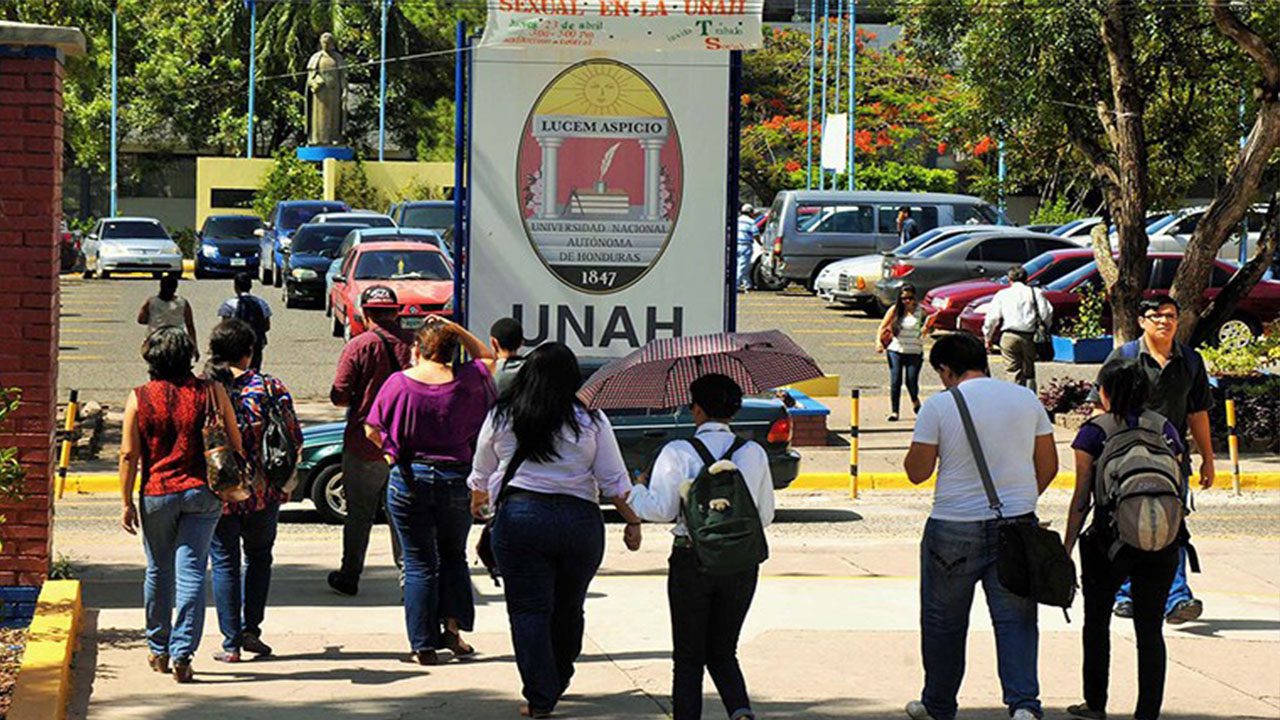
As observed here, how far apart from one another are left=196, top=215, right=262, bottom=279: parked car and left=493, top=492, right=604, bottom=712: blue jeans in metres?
33.6

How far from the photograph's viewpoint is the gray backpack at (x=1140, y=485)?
8.36 meters

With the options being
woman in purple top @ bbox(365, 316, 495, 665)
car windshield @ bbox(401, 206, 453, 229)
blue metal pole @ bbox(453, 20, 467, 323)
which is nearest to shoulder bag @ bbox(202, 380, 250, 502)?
woman in purple top @ bbox(365, 316, 495, 665)

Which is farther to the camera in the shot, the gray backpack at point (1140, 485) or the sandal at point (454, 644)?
the sandal at point (454, 644)

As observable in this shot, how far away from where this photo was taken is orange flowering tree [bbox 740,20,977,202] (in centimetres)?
5700

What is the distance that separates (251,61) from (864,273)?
27.7 meters

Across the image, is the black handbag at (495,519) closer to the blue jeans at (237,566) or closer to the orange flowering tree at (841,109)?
the blue jeans at (237,566)

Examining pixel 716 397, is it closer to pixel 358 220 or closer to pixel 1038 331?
pixel 1038 331

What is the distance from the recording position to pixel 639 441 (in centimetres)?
1553

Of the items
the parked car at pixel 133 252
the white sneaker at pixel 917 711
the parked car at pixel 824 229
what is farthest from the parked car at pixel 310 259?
the white sneaker at pixel 917 711

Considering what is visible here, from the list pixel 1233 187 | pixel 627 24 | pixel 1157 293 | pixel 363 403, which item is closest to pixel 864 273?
pixel 1157 293

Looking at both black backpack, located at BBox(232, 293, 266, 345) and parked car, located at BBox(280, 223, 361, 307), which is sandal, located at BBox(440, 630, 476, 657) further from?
parked car, located at BBox(280, 223, 361, 307)

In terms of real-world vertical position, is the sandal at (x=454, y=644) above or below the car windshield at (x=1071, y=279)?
below

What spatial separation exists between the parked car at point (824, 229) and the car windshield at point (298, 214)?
29.8ft

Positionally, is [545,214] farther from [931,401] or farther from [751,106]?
[751,106]
